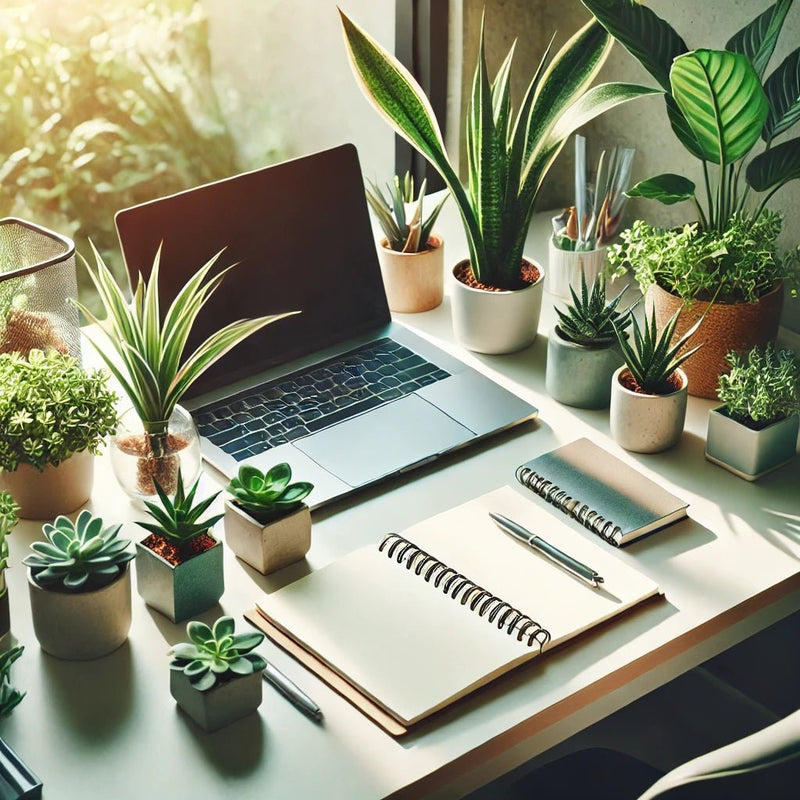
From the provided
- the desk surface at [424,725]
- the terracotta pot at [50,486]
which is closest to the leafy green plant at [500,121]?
the desk surface at [424,725]

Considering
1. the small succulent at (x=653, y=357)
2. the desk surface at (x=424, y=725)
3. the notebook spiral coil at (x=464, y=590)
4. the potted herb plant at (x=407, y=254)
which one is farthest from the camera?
the potted herb plant at (x=407, y=254)

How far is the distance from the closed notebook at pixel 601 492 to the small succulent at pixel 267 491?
0.28 metres

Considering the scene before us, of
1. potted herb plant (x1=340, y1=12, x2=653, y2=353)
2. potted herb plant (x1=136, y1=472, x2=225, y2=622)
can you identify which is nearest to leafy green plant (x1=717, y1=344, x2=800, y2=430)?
potted herb plant (x1=340, y1=12, x2=653, y2=353)

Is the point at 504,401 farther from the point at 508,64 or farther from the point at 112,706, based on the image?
the point at 112,706

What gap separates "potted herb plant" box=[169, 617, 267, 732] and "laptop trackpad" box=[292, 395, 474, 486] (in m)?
0.32

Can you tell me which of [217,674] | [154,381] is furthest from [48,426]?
[217,674]

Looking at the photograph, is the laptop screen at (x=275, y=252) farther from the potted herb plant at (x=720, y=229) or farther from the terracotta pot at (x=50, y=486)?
the potted herb plant at (x=720, y=229)

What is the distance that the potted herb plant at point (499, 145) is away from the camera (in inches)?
56.6

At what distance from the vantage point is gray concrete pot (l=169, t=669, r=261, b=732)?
935 mm

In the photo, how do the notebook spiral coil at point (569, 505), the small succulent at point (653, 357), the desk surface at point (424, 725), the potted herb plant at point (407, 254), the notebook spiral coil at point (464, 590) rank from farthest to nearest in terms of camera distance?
the potted herb plant at point (407, 254) < the small succulent at point (653, 357) < the notebook spiral coil at point (569, 505) < the notebook spiral coil at point (464, 590) < the desk surface at point (424, 725)

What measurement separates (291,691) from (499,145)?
0.77 metres

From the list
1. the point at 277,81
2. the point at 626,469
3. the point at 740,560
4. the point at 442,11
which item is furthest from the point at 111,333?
the point at 277,81

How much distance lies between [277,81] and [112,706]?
7.97 feet

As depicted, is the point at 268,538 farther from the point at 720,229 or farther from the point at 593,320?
the point at 720,229
